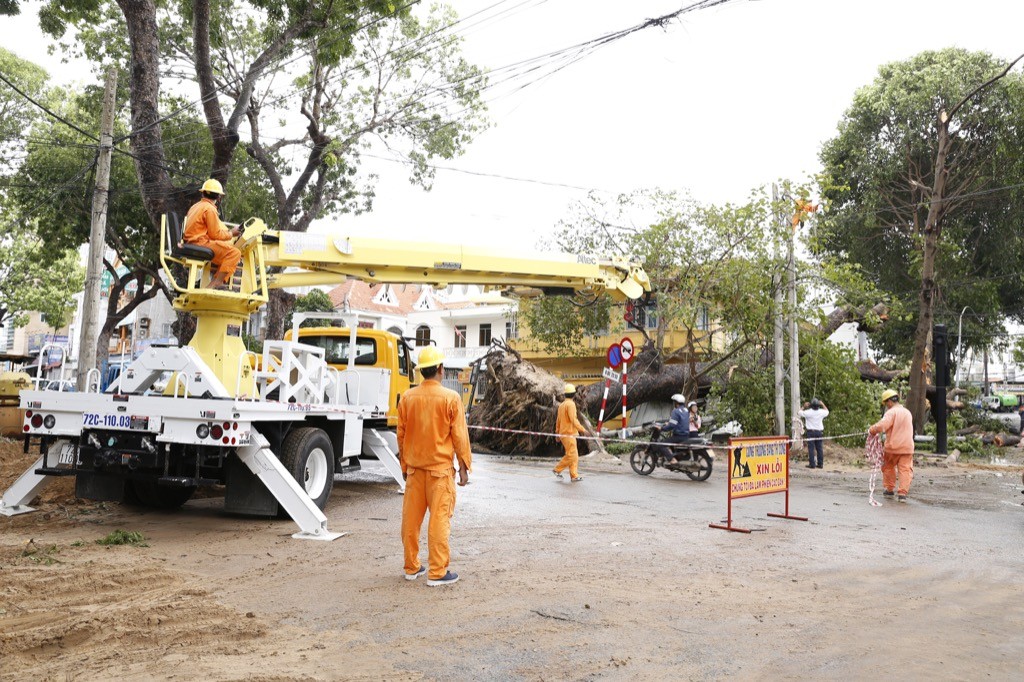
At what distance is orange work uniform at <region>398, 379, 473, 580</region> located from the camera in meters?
6.19

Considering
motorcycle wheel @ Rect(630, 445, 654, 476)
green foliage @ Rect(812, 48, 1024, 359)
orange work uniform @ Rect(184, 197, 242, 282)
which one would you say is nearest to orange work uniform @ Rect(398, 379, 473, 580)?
orange work uniform @ Rect(184, 197, 242, 282)

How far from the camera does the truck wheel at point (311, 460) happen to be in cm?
884

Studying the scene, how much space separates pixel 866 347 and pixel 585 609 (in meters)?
34.8

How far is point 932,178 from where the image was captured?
104 feet

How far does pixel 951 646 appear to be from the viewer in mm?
4953

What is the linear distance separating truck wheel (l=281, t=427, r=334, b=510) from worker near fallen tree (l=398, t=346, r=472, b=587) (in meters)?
2.79

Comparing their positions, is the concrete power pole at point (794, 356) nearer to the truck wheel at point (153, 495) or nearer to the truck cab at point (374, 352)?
the truck cab at point (374, 352)

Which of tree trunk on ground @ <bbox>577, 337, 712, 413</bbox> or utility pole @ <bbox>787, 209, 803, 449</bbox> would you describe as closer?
utility pole @ <bbox>787, 209, 803, 449</bbox>

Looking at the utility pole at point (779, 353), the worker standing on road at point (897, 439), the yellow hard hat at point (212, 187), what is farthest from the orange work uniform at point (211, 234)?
the utility pole at point (779, 353)

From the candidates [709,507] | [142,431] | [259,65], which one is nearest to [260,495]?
[142,431]

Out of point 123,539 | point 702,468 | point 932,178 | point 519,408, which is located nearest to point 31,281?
point 519,408

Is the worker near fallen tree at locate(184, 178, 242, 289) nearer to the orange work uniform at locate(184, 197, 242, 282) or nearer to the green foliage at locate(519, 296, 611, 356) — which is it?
the orange work uniform at locate(184, 197, 242, 282)

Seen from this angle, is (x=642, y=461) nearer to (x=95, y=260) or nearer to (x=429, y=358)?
(x=429, y=358)

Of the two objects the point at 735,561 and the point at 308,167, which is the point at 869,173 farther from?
the point at 735,561
